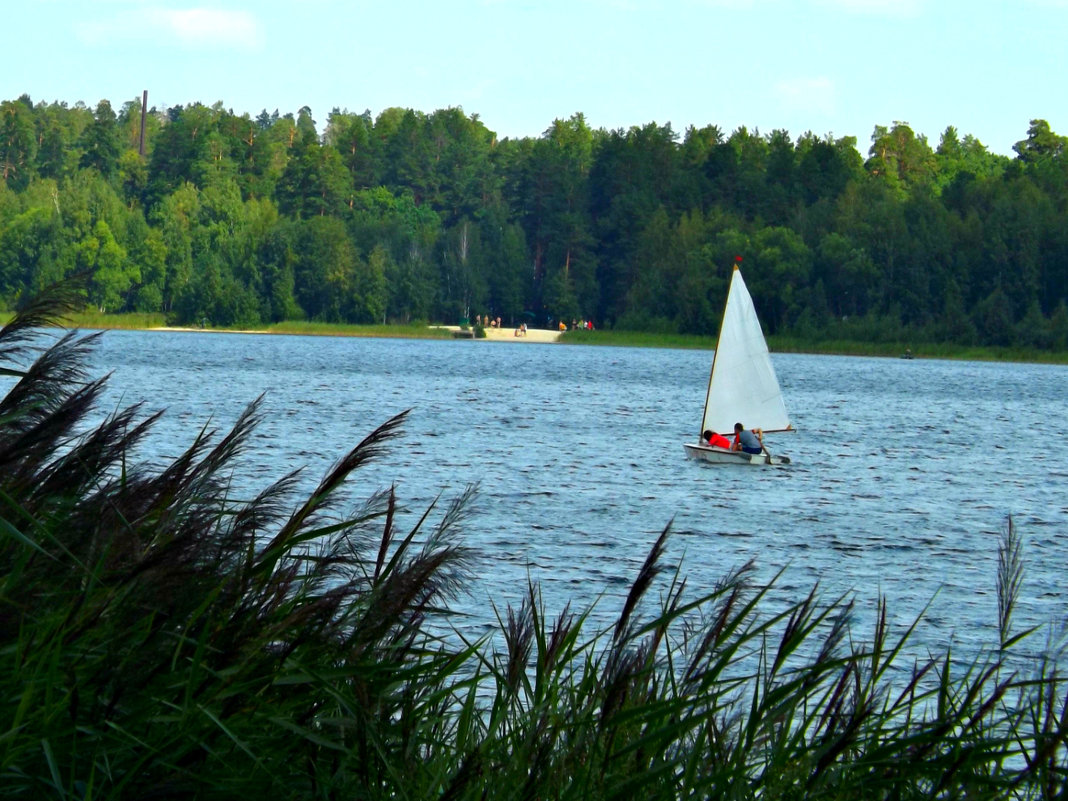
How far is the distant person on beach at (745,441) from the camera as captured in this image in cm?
3259

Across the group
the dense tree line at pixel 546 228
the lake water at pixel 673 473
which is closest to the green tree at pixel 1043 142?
the dense tree line at pixel 546 228

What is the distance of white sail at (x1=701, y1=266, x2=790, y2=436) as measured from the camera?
33.5 m

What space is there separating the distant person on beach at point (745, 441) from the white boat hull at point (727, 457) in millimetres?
115

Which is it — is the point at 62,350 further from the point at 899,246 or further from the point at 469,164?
the point at 469,164

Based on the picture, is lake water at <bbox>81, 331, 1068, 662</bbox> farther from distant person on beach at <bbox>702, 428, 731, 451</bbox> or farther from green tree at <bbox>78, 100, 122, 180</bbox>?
green tree at <bbox>78, 100, 122, 180</bbox>

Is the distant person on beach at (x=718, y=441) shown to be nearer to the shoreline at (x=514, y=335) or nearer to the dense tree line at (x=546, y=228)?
the dense tree line at (x=546, y=228)

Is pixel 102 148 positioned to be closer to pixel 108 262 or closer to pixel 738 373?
pixel 108 262

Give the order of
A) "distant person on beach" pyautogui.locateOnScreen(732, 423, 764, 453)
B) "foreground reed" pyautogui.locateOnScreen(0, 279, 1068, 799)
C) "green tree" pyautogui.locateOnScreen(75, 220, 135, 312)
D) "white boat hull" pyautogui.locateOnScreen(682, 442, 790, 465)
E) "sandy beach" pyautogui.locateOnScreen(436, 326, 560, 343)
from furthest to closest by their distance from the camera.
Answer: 1. "sandy beach" pyautogui.locateOnScreen(436, 326, 560, 343)
2. "green tree" pyautogui.locateOnScreen(75, 220, 135, 312)
3. "white boat hull" pyautogui.locateOnScreen(682, 442, 790, 465)
4. "distant person on beach" pyautogui.locateOnScreen(732, 423, 764, 453)
5. "foreground reed" pyautogui.locateOnScreen(0, 279, 1068, 799)

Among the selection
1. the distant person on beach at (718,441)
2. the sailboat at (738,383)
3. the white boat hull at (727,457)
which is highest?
the sailboat at (738,383)

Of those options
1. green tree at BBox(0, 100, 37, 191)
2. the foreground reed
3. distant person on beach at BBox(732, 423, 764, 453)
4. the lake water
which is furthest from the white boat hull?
green tree at BBox(0, 100, 37, 191)

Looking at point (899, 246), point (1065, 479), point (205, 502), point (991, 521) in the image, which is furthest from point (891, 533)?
point (899, 246)

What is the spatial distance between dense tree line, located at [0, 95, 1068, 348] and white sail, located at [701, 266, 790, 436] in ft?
266

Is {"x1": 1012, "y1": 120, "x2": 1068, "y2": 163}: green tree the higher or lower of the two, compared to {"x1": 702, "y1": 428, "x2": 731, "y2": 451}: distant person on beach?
higher

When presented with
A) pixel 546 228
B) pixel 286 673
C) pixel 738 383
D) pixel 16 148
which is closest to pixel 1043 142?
pixel 546 228
